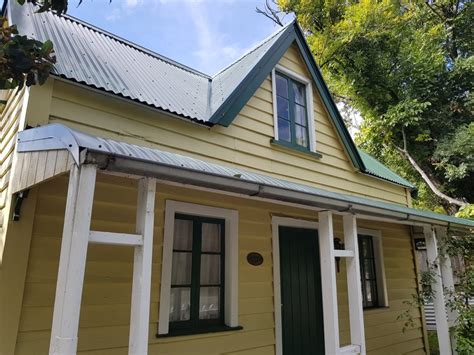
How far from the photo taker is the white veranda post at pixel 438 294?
523 centimetres

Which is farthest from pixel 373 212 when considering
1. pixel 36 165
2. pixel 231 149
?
pixel 36 165

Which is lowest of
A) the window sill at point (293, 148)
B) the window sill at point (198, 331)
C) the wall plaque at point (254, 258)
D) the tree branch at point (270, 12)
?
the window sill at point (198, 331)

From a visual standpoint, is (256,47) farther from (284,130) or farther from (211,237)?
(211,237)

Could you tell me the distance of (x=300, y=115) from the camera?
254 inches

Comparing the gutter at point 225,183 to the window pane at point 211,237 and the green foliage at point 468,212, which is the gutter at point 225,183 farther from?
the green foliage at point 468,212

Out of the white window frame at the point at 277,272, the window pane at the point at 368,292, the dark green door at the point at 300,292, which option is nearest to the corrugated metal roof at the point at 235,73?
the white window frame at the point at 277,272

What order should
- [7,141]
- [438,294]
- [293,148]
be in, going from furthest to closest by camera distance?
[293,148] < [438,294] < [7,141]

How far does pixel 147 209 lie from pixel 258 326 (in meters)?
2.98

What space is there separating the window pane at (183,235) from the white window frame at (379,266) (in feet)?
12.7

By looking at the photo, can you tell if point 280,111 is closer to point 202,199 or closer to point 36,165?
point 202,199

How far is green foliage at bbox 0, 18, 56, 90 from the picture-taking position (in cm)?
261

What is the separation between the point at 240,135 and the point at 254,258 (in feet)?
5.83

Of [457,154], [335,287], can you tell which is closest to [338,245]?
[335,287]

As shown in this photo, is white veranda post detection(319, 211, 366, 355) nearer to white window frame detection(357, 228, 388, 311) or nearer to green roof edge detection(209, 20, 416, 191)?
green roof edge detection(209, 20, 416, 191)
